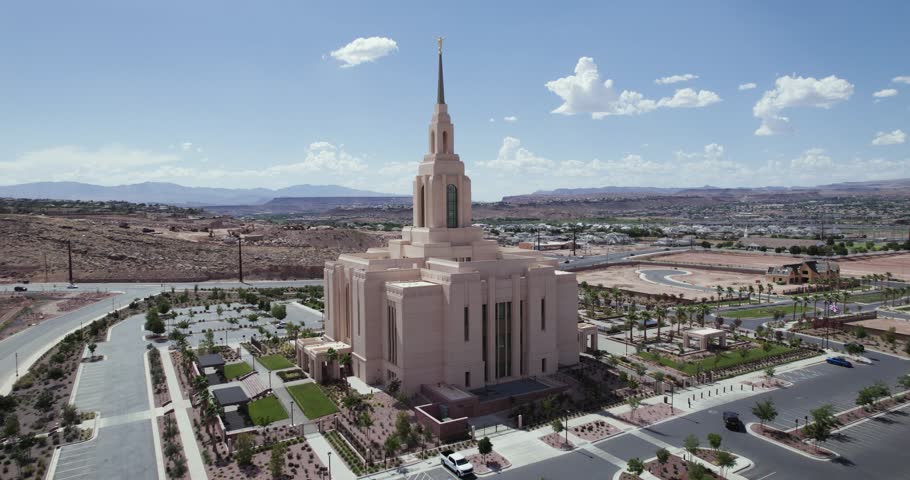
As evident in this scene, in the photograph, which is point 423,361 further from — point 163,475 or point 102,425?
point 102,425

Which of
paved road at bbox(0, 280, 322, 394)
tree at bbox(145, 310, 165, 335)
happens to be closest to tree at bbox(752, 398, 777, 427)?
paved road at bbox(0, 280, 322, 394)

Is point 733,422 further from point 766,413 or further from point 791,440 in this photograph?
point 791,440

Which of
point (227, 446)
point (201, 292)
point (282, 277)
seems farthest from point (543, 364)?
point (282, 277)

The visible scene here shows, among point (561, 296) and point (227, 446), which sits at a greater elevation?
point (561, 296)

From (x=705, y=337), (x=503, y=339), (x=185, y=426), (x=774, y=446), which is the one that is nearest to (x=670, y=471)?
(x=774, y=446)

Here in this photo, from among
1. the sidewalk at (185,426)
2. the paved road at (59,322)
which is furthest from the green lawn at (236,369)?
the paved road at (59,322)

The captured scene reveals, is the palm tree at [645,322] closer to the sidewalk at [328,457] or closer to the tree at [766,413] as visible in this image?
the tree at [766,413]
